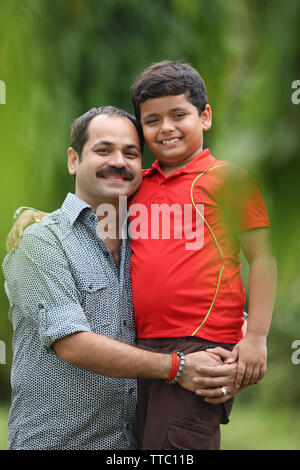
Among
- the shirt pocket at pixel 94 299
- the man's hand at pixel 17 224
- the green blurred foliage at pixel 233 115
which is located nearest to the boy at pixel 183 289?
the shirt pocket at pixel 94 299

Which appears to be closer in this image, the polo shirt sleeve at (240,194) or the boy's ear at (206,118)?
the polo shirt sleeve at (240,194)

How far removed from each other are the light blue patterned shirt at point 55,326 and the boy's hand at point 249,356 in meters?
0.35

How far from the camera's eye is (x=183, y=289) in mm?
1981

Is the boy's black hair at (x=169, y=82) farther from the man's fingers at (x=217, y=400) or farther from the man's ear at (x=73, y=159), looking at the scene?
the man's fingers at (x=217, y=400)

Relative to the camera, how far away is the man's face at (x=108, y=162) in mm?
2117

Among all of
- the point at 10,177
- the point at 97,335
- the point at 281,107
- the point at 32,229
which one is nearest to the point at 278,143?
the point at 281,107

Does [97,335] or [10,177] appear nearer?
[10,177]

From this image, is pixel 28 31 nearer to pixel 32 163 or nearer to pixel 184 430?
pixel 32 163

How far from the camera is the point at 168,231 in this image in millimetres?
2049

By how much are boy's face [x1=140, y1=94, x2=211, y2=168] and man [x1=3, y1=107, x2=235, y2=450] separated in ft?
0.32

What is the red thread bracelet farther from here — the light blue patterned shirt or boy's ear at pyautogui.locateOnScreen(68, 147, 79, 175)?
boy's ear at pyautogui.locateOnScreen(68, 147, 79, 175)

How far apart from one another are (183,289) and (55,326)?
1.38ft

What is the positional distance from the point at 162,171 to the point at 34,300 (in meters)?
0.65

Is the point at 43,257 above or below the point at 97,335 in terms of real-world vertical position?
above
